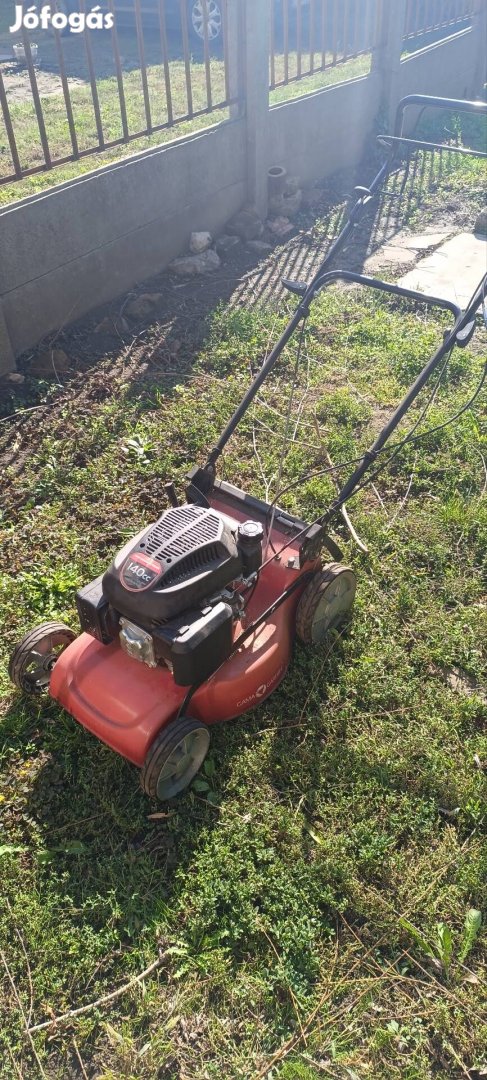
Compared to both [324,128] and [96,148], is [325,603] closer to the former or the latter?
[96,148]

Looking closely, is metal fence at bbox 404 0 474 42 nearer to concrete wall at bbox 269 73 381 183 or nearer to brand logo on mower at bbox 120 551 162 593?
concrete wall at bbox 269 73 381 183

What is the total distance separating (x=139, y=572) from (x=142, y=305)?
12.4 ft

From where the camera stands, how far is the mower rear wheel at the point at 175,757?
2.55 meters

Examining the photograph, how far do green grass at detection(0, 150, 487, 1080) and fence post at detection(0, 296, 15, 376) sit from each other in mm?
1033

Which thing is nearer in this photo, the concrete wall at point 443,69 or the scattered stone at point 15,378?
the scattered stone at point 15,378

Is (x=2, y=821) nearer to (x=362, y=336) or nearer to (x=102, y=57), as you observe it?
(x=362, y=336)

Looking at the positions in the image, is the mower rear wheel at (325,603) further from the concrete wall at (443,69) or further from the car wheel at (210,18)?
the car wheel at (210,18)

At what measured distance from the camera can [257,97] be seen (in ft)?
22.9

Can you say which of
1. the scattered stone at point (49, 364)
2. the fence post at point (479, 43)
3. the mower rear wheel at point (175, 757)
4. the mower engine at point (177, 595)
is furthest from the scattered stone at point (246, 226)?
the fence post at point (479, 43)

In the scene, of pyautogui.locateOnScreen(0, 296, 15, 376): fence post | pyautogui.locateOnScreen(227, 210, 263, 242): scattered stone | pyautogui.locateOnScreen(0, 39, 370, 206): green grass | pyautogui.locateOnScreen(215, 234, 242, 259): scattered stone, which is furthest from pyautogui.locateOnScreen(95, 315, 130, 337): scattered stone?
pyautogui.locateOnScreen(227, 210, 263, 242): scattered stone

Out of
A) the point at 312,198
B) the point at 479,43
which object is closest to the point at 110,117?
the point at 312,198

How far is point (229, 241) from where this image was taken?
695 cm

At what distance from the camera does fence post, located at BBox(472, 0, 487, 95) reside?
1234 centimetres

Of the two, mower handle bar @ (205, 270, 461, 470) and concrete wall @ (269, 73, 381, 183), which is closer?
mower handle bar @ (205, 270, 461, 470)
